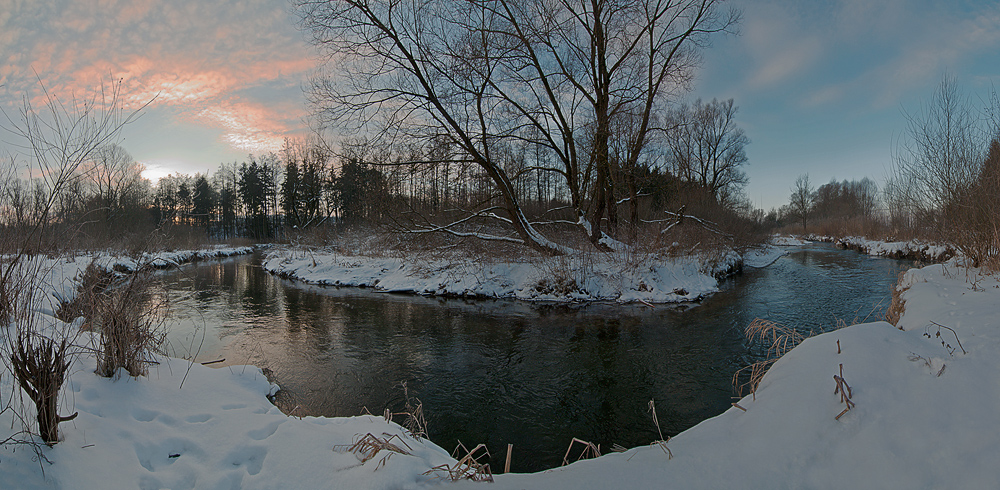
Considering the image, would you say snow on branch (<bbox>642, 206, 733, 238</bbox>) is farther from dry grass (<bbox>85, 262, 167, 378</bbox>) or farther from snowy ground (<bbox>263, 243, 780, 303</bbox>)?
dry grass (<bbox>85, 262, 167, 378</bbox>)

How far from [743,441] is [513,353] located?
5082mm

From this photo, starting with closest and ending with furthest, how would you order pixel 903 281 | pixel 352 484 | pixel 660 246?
pixel 352 484 → pixel 903 281 → pixel 660 246

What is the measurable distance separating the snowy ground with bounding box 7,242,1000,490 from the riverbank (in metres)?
8.63

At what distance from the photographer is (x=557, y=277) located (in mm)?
12266

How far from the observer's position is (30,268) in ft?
9.90

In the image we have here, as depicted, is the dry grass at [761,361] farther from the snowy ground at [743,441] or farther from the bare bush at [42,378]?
the bare bush at [42,378]

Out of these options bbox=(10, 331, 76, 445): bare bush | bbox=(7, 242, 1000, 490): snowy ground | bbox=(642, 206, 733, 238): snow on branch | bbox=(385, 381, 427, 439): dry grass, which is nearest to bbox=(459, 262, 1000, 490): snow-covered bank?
bbox=(7, 242, 1000, 490): snowy ground

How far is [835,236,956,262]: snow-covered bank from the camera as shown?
16016 millimetres

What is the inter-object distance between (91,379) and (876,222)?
3629cm

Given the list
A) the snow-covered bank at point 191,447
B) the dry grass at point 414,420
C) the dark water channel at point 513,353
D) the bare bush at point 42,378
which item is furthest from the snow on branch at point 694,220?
the bare bush at point 42,378

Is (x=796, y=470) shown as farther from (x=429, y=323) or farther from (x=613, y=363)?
(x=429, y=323)

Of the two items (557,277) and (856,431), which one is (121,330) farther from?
(557,277)

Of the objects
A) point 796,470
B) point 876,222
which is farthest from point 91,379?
point 876,222

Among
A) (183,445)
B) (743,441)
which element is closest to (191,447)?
(183,445)
